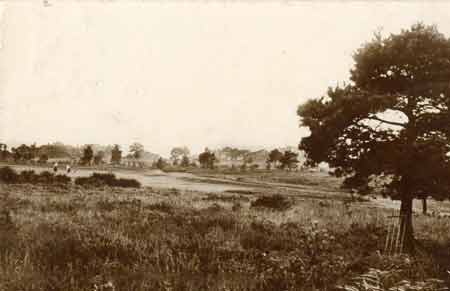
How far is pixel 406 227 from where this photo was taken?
11734 mm

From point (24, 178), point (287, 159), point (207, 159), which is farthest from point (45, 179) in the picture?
point (207, 159)

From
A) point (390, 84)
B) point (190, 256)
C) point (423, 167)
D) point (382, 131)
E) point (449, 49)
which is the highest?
point (449, 49)

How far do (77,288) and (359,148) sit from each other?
379 inches

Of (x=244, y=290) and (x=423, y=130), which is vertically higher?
(x=423, y=130)

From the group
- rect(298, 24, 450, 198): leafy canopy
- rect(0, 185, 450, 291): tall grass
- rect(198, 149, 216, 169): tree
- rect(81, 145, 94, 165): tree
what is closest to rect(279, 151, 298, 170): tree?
rect(198, 149, 216, 169): tree

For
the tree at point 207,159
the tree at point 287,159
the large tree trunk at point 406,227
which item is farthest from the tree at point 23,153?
the large tree trunk at point 406,227

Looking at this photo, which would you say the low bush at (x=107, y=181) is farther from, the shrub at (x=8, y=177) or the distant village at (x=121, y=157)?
the distant village at (x=121, y=157)

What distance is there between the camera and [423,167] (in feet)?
34.2

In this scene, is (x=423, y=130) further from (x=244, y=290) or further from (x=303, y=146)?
(x=244, y=290)

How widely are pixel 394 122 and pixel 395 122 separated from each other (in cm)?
4

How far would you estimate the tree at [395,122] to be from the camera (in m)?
10.7

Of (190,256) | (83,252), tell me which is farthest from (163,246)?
(83,252)

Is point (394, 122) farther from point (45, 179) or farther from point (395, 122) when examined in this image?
point (45, 179)

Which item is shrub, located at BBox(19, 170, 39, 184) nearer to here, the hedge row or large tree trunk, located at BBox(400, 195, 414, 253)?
the hedge row
